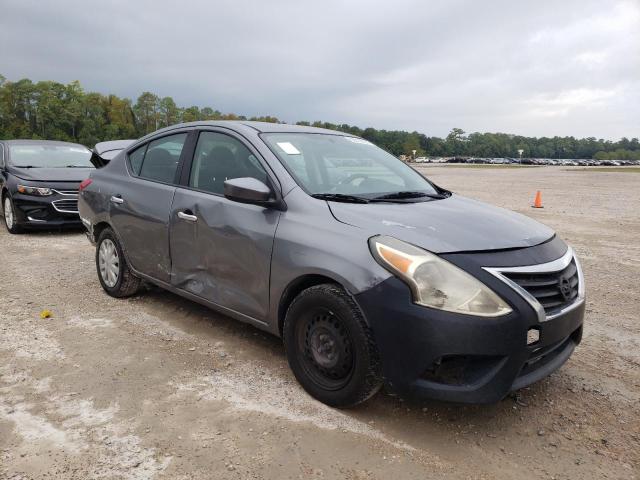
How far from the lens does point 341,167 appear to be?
3.71 meters

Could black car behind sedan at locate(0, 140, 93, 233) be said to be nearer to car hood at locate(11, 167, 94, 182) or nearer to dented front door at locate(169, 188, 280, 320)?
car hood at locate(11, 167, 94, 182)

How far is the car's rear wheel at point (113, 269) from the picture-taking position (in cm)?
479

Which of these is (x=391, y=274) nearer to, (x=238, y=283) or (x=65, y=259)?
(x=238, y=283)

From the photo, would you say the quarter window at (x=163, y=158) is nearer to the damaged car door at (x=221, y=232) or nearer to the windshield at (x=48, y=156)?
the damaged car door at (x=221, y=232)

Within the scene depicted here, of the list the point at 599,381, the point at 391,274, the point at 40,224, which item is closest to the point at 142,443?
the point at 391,274

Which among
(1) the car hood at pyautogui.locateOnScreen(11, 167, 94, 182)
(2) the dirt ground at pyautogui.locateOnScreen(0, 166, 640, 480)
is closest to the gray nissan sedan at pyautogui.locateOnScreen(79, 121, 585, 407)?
(2) the dirt ground at pyautogui.locateOnScreen(0, 166, 640, 480)

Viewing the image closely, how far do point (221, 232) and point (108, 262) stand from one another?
6.61ft

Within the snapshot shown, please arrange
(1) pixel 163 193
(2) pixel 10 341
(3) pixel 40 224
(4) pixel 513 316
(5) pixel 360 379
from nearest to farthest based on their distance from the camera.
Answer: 1. (4) pixel 513 316
2. (5) pixel 360 379
3. (2) pixel 10 341
4. (1) pixel 163 193
5. (3) pixel 40 224

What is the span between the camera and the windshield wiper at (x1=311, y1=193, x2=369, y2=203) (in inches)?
127

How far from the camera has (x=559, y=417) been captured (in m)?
2.95

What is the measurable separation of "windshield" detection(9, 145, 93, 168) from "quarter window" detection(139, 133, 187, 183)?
5642mm

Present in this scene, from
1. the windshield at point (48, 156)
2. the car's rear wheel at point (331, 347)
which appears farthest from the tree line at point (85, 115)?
the car's rear wheel at point (331, 347)

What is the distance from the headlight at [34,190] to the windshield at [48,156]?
2.77 ft

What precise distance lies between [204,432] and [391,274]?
4.20 ft
